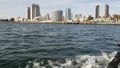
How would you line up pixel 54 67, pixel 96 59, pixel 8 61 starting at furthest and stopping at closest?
pixel 96 59
pixel 8 61
pixel 54 67

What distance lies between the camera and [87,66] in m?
19.5

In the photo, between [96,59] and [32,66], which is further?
[96,59]

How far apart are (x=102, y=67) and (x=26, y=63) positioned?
18.3 feet

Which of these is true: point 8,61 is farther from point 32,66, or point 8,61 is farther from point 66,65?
point 66,65

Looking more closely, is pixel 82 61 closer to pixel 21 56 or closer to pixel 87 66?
pixel 87 66

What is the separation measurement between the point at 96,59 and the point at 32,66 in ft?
19.1

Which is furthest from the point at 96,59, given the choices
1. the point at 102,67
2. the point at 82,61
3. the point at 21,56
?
the point at 21,56

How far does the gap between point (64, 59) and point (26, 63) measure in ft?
11.2

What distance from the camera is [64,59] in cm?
2195

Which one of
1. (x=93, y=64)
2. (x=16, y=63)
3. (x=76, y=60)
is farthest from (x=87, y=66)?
(x=16, y=63)

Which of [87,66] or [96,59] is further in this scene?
[96,59]

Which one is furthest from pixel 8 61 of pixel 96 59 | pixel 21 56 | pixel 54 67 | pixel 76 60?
pixel 96 59

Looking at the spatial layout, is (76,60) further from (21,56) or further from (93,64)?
(21,56)

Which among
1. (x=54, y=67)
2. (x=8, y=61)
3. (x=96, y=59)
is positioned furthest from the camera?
(x=96, y=59)
